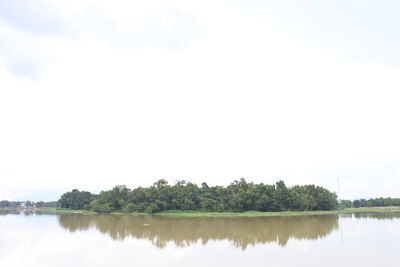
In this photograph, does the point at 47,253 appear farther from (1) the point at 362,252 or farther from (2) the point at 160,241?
(1) the point at 362,252

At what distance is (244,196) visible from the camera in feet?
161

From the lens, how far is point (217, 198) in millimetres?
53906

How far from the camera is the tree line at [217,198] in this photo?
49.2m

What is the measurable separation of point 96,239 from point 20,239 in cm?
525

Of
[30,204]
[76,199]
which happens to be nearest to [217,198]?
[76,199]

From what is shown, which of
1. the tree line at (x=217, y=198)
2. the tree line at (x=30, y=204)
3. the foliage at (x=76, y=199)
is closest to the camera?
the tree line at (x=217, y=198)

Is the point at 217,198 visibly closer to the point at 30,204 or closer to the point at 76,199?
the point at 76,199

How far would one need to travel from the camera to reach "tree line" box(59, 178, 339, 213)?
49219 millimetres

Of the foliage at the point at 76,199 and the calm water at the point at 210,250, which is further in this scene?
the foliage at the point at 76,199

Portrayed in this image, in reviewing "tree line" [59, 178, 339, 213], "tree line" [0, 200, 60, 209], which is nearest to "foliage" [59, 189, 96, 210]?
"tree line" [59, 178, 339, 213]

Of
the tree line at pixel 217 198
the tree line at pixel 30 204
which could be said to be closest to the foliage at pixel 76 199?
the tree line at pixel 217 198

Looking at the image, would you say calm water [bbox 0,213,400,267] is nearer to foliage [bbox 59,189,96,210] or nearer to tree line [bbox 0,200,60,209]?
foliage [bbox 59,189,96,210]

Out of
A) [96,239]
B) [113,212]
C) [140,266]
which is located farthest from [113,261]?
[113,212]

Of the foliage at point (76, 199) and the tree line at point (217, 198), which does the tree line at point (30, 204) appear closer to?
the foliage at point (76, 199)
